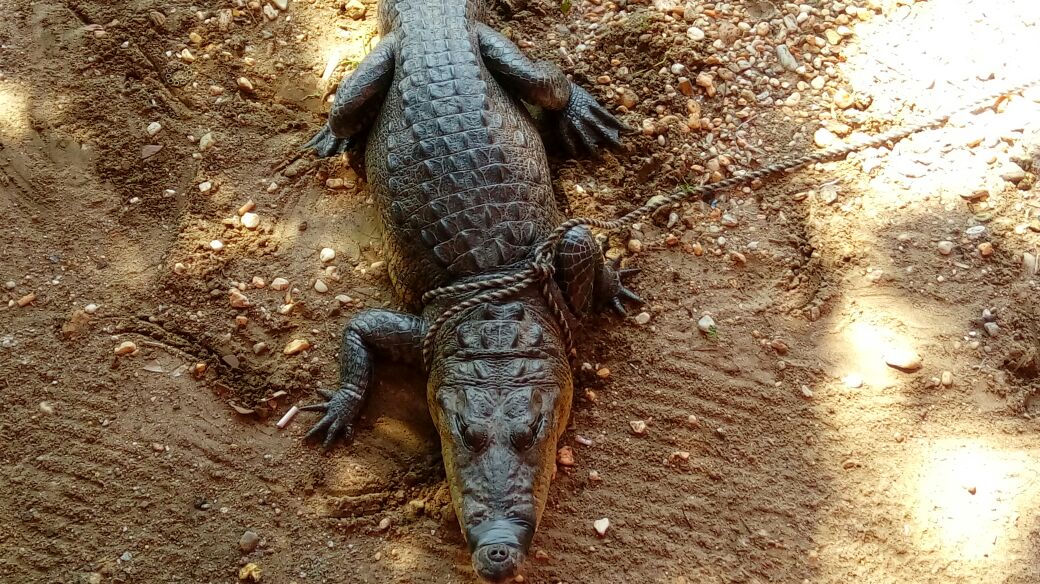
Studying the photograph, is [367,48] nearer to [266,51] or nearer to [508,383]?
Answer: [266,51]

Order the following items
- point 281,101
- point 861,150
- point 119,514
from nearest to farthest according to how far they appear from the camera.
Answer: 1. point 119,514
2. point 861,150
3. point 281,101

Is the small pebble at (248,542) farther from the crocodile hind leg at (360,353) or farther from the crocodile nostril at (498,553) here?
the crocodile nostril at (498,553)

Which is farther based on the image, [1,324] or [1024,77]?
[1024,77]

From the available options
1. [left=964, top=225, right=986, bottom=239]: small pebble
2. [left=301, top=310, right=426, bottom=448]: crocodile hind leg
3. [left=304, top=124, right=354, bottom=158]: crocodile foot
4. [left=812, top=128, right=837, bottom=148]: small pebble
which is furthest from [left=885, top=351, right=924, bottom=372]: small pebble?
[left=304, top=124, right=354, bottom=158]: crocodile foot

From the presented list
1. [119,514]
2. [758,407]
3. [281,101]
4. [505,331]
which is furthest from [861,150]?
[119,514]

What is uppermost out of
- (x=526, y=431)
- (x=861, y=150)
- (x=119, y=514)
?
(x=861, y=150)

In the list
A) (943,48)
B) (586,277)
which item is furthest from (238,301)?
(943,48)
